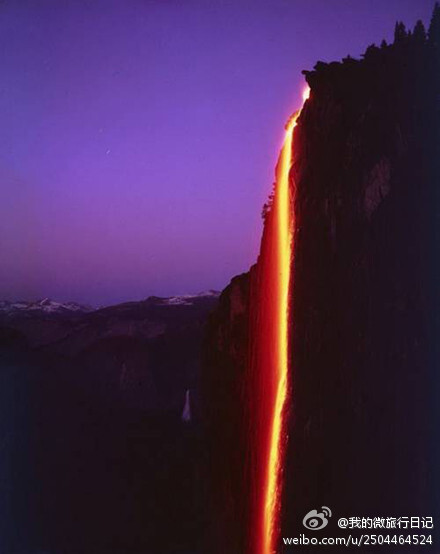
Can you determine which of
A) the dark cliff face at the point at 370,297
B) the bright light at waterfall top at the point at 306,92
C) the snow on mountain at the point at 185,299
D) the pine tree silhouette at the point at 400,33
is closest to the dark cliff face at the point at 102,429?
the snow on mountain at the point at 185,299

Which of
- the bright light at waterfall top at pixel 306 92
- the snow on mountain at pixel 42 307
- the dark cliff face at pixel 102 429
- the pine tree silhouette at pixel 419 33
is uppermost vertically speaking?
the pine tree silhouette at pixel 419 33

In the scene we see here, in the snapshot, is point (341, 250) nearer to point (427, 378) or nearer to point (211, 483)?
point (427, 378)

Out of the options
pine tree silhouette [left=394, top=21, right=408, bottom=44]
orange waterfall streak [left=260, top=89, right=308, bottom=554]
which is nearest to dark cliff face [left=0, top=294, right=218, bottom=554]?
orange waterfall streak [left=260, top=89, right=308, bottom=554]

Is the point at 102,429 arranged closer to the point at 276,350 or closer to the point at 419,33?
the point at 276,350

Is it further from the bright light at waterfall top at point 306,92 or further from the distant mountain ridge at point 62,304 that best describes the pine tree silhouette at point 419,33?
the distant mountain ridge at point 62,304

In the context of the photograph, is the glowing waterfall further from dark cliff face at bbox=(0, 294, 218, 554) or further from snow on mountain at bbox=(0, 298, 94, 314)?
snow on mountain at bbox=(0, 298, 94, 314)

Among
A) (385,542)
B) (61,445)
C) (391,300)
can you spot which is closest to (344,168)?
(391,300)
